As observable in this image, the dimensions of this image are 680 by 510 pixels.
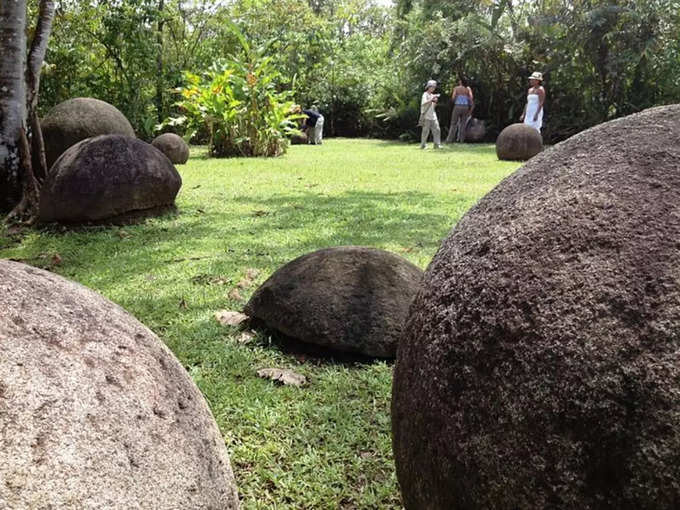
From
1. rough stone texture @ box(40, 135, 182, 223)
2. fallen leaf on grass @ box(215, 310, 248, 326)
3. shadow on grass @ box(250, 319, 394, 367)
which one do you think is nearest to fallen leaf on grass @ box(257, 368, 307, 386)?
shadow on grass @ box(250, 319, 394, 367)

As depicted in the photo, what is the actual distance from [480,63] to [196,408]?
20.2m

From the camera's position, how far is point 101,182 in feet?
19.9

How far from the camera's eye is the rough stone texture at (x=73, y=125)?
928 cm

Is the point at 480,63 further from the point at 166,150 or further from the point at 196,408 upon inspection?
the point at 196,408

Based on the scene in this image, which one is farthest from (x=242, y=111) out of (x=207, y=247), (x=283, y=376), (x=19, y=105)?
(x=283, y=376)

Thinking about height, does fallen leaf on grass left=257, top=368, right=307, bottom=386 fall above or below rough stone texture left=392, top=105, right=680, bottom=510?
below

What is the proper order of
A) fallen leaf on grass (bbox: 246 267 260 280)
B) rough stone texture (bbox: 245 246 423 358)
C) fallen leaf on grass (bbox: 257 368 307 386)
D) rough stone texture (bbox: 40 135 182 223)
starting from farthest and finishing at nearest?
1. rough stone texture (bbox: 40 135 182 223)
2. fallen leaf on grass (bbox: 246 267 260 280)
3. rough stone texture (bbox: 245 246 423 358)
4. fallen leaf on grass (bbox: 257 368 307 386)

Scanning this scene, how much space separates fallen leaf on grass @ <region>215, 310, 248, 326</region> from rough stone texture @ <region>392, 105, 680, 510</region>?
7.11 feet

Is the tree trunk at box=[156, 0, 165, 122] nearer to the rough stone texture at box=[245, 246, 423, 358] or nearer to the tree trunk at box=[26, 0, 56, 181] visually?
the tree trunk at box=[26, 0, 56, 181]

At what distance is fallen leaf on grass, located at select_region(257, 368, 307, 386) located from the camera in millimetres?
3010

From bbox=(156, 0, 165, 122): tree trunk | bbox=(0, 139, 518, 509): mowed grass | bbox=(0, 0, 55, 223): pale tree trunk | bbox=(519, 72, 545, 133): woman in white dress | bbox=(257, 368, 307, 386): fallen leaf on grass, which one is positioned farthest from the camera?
bbox=(156, 0, 165, 122): tree trunk

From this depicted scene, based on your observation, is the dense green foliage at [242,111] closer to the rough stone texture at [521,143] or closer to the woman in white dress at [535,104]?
the rough stone texture at [521,143]

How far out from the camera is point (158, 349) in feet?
5.27

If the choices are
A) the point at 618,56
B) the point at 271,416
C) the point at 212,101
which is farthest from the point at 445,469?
the point at 618,56
